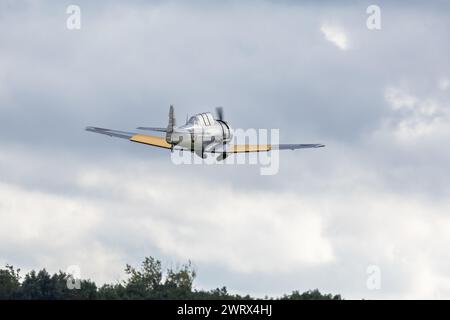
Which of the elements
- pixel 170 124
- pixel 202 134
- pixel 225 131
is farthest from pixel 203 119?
pixel 170 124

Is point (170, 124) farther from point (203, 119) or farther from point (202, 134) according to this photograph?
point (203, 119)

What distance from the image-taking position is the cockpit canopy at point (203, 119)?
128 meters

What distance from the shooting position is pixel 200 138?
12656 cm

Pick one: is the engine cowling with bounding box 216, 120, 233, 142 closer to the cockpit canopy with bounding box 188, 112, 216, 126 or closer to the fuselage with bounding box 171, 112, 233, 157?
the fuselage with bounding box 171, 112, 233, 157

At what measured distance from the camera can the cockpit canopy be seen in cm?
12788

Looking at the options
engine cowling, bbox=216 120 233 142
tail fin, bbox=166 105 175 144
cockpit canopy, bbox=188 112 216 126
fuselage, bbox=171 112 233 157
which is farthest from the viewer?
engine cowling, bbox=216 120 233 142

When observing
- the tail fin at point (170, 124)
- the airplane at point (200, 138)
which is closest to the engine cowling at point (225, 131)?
the airplane at point (200, 138)

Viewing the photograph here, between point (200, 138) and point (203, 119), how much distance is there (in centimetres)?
352

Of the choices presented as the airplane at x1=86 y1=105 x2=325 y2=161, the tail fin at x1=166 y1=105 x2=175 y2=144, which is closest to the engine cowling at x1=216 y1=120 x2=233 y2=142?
the airplane at x1=86 y1=105 x2=325 y2=161
